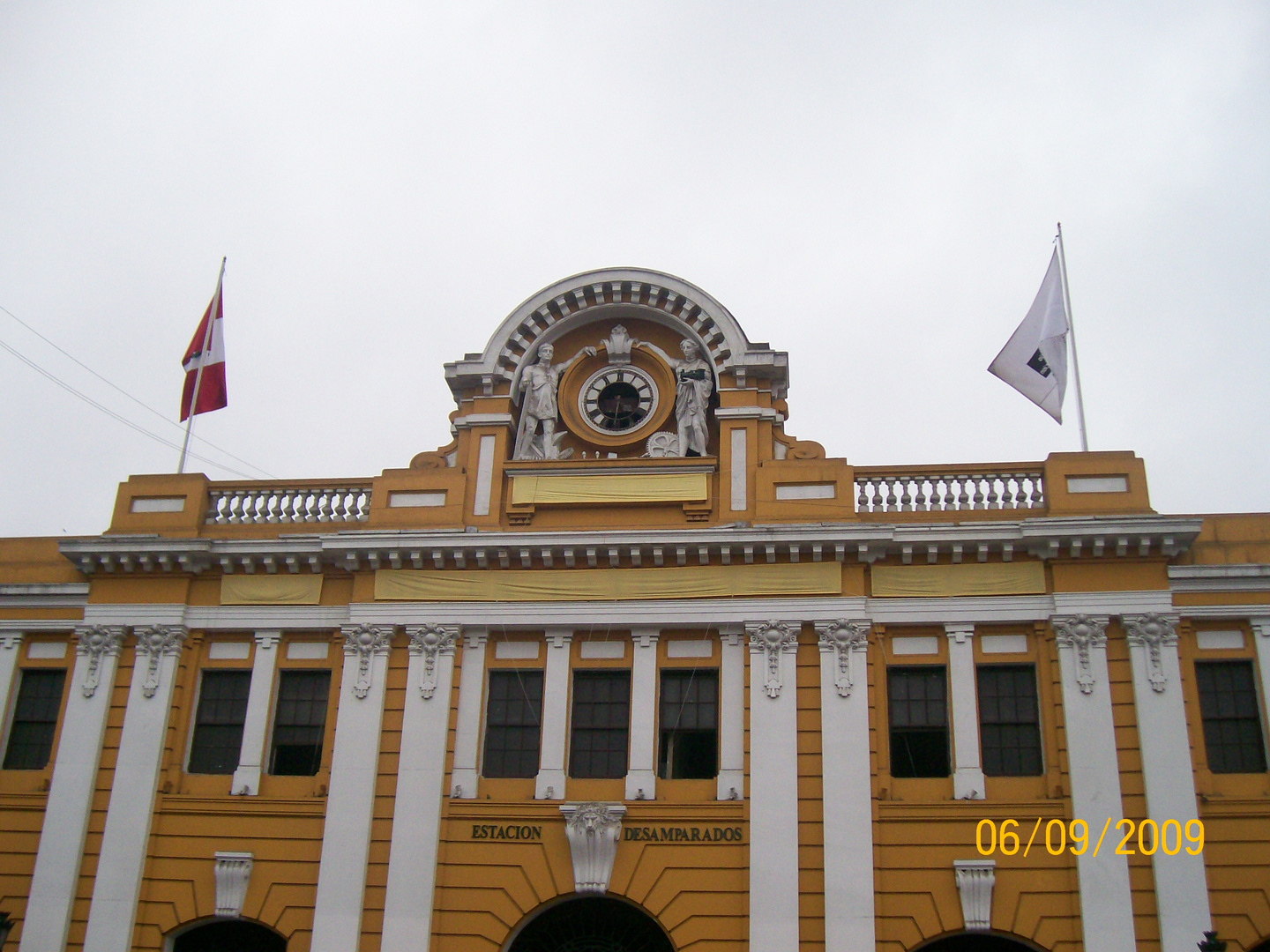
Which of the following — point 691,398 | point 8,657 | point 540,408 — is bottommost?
point 8,657

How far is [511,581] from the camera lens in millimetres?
23453

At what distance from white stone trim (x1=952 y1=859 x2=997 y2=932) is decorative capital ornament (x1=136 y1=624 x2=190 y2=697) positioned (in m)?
15.4

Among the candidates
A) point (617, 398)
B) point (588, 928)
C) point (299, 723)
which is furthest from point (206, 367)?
point (588, 928)

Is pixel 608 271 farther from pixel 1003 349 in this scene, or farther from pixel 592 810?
pixel 592 810

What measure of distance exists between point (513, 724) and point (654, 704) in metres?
2.77

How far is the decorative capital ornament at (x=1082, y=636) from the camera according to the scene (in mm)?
21531

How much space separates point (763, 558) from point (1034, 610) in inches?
198

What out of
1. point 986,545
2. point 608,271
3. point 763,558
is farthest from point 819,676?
point 608,271

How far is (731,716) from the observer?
73.1 ft

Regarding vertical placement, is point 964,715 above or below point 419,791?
above

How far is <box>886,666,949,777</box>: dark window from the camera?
2177 centimetres

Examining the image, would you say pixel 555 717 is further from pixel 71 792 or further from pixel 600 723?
pixel 71 792

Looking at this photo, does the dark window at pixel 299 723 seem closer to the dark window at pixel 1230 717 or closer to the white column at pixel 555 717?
the white column at pixel 555 717
